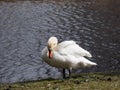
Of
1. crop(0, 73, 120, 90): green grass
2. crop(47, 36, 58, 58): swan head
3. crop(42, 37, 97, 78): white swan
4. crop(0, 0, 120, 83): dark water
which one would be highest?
crop(47, 36, 58, 58): swan head

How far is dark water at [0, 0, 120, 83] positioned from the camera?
3014 centimetres

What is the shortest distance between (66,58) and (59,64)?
39cm

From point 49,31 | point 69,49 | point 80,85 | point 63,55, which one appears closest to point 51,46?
point 63,55

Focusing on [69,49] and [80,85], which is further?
[69,49]

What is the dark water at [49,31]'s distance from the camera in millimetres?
30141

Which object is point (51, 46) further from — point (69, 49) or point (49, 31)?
point (49, 31)

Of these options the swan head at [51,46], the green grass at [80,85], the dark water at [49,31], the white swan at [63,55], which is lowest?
the dark water at [49,31]

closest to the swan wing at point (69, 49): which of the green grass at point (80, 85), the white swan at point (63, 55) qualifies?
the white swan at point (63, 55)

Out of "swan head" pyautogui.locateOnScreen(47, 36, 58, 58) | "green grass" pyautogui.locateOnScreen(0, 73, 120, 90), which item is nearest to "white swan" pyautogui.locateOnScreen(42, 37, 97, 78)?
"swan head" pyautogui.locateOnScreen(47, 36, 58, 58)

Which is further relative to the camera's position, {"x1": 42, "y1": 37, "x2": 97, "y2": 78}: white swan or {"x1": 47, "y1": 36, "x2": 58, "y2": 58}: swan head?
{"x1": 42, "y1": 37, "x2": 97, "y2": 78}: white swan

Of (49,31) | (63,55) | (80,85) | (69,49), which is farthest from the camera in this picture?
(49,31)

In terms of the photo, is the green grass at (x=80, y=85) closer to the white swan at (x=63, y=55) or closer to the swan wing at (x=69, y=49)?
the white swan at (x=63, y=55)

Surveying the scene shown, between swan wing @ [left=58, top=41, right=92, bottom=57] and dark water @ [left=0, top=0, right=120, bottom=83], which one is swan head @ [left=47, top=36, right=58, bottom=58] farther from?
dark water @ [left=0, top=0, right=120, bottom=83]

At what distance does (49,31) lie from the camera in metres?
43.4
